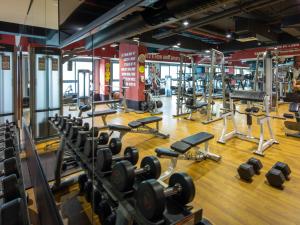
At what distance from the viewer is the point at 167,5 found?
1349mm

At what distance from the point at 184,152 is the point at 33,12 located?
3.48 meters

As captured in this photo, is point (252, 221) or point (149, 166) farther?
point (252, 221)

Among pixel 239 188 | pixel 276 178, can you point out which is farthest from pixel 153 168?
pixel 276 178

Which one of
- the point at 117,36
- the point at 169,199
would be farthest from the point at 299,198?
the point at 117,36

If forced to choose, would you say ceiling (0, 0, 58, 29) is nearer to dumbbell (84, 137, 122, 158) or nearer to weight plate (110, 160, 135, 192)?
dumbbell (84, 137, 122, 158)

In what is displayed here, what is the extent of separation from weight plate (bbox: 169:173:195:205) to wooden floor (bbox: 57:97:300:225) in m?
0.78

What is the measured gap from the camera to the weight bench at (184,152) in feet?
7.49

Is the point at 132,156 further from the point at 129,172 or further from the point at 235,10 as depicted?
the point at 235,10

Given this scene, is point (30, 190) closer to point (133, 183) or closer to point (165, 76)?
point (133, 183)

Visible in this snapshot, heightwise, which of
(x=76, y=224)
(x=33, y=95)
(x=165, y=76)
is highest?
(x=165, y=76)

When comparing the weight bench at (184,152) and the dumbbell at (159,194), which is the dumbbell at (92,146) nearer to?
the weight bench at (184,152)

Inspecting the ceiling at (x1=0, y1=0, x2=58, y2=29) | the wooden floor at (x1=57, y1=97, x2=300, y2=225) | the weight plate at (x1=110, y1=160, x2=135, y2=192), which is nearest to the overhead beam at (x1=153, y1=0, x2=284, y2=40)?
the wooden floor at (x1=57, y1=97, x2=300, y2=225)

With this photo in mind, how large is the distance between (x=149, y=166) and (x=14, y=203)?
2.52 ft

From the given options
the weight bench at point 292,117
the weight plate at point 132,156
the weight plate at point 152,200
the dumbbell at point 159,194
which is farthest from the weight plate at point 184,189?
the weight bench at point 292,117
